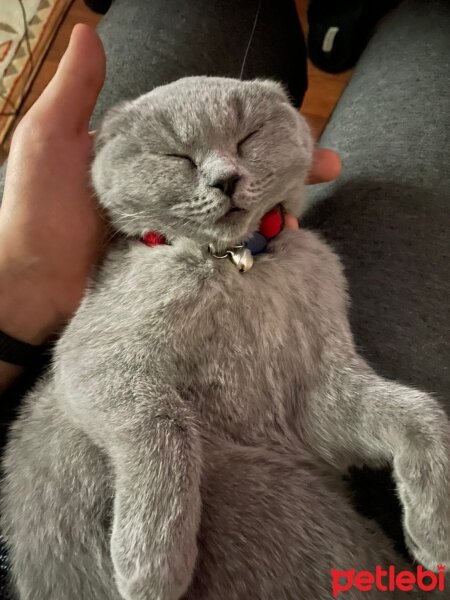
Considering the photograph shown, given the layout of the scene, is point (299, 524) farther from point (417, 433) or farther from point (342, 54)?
point (342, 54)

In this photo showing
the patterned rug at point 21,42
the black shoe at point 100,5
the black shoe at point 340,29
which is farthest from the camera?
the patterned rug at point 21,42

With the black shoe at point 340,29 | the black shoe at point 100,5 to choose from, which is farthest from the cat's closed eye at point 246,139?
the black shoe at point 100,5

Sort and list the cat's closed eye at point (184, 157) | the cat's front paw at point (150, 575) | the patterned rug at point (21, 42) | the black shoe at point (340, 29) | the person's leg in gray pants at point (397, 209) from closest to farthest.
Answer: the cat's front paw at point (150, 575) < the cat's closed eye at point (184, 157) < the person's leg in gray pants at point (397, 209) < the black shoe at point (340, 29) < the patterned rug at point (21, 42)

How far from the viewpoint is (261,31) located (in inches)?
43.4

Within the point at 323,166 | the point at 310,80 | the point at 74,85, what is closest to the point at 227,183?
the point at 323,166

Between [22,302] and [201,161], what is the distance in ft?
1.31

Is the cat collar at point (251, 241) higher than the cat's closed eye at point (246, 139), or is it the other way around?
the cat's closed eye at point (246, 139)

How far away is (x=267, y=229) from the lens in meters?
0.74

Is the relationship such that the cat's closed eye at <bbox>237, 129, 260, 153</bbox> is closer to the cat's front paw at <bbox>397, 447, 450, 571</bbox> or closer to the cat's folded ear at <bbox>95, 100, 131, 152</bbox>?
the cat's folded ear at <bbox>95, 100, 131, 152</bbox>

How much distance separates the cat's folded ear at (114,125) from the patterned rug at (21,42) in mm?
1005

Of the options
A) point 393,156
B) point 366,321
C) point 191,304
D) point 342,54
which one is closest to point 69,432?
point 191,304

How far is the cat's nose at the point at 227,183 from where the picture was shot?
61cm

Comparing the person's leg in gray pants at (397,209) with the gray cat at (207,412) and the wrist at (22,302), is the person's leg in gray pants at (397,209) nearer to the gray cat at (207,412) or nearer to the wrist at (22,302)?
the gray cat at (207,412)

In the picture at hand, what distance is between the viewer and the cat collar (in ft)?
2.25
